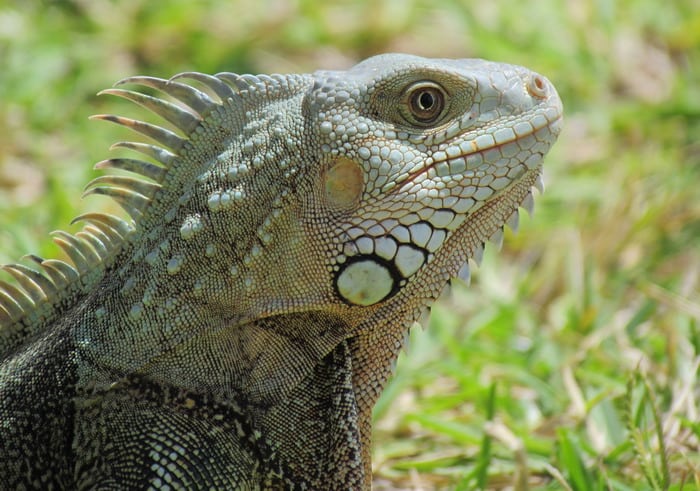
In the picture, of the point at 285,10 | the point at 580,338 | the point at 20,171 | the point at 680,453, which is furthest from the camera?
the point at 285,10

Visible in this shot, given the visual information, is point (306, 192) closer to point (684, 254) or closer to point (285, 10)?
point (684, 254)

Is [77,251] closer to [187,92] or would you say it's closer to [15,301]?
[15,301]

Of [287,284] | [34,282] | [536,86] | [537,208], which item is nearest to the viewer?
[287,284]

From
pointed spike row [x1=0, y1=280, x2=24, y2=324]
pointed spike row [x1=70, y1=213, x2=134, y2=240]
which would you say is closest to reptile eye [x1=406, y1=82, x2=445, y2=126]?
pointed spike row [x1=70, y1=213, x2=134, y2=240]

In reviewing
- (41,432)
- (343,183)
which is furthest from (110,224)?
(343,183)

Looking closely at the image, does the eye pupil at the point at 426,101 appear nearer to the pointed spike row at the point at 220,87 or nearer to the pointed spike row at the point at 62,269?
the pointed spike row at the point at 220,87

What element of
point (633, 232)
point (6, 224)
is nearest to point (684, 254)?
point (633, 232)
